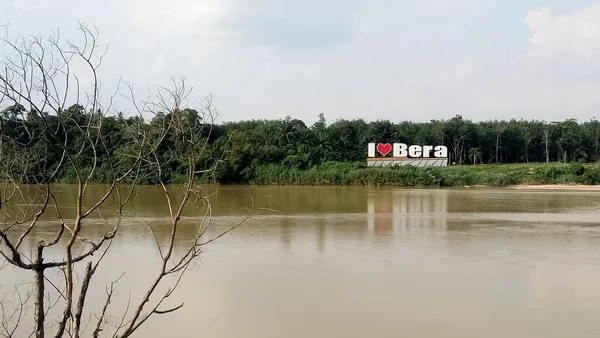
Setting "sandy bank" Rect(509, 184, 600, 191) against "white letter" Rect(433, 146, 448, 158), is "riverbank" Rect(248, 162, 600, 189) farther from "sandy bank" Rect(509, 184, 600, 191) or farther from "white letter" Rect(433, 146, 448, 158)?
"white letter" Rect(433, 146, 448, 158)

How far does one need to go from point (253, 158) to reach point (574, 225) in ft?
86.5

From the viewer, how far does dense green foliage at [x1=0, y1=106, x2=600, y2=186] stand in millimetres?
37062

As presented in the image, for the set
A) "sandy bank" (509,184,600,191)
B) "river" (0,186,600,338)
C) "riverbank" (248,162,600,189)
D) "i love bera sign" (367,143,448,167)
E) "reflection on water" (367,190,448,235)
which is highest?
"i love bera sign" (367,143,448,167)

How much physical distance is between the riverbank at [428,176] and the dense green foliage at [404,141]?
0.21ft

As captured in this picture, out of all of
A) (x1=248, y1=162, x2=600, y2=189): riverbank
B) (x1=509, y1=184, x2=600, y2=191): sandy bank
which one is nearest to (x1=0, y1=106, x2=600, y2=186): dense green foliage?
(x1=248, y1=162, x2=600, y2=189): riverbank

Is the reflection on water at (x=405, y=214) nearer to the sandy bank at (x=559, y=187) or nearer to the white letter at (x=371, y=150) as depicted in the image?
the sandy bank at (x=559, y=187)

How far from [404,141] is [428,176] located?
40.0ft

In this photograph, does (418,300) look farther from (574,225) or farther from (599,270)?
(574,225)

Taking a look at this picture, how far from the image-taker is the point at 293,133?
44406 millimetres

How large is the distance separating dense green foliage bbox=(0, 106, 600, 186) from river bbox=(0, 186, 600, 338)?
13675 millimetres

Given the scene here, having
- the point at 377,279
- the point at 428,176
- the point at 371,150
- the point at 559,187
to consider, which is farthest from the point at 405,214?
the point at 371,150

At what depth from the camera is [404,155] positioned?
133 ft

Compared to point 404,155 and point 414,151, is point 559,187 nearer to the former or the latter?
point 414,151

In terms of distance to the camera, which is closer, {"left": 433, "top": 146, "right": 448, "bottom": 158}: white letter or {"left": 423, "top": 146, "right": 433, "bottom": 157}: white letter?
{"left": 423, "top": 146, "right": 433, "bottom": 157}: white letter
